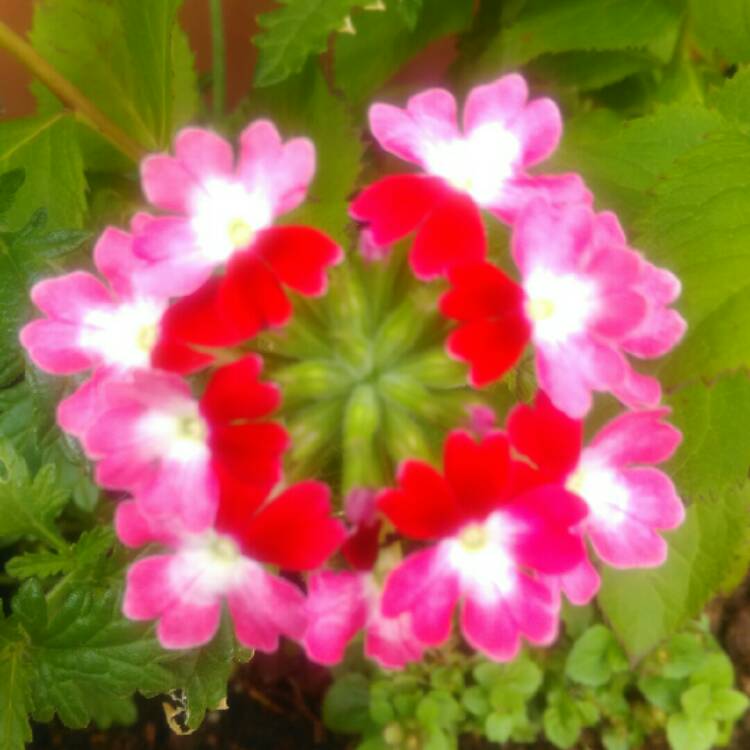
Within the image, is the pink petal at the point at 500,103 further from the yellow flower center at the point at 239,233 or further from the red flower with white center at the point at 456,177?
the yellow flower center at the point at 239,233

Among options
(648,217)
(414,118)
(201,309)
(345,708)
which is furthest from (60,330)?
(345,708)

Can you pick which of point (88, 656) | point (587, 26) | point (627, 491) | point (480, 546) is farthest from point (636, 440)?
point (587, 26)

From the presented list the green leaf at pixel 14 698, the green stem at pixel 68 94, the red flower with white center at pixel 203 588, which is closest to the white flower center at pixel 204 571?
the red flower with white center at pixel 203 588

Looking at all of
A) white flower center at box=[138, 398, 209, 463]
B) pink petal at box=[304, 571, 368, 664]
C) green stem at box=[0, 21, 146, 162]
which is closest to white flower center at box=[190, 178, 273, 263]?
white flower center at box=[138, 398, 209, 463]

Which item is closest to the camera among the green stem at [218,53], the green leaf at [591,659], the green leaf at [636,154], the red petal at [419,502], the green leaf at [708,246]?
the red petal at [419,502]

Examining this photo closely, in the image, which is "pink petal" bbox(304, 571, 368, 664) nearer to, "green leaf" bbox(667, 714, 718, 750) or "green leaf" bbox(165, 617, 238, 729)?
"green leaf" bbox(165, 617, 238, 729)

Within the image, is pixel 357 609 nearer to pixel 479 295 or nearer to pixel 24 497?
pixel 479 295

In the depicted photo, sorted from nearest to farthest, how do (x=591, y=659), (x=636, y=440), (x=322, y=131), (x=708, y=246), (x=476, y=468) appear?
1. (x=476, y=468)
2. (x=636, y=440)
3. (x=708, y=246)
4. (x=322, y=131)
5. (x=591, y=659)
